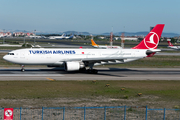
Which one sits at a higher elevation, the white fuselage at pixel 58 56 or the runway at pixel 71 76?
the white fuselage at pixel 58 56

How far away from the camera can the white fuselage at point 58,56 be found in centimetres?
4650

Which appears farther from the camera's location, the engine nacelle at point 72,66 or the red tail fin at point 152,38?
the red tail fin at point 152,38

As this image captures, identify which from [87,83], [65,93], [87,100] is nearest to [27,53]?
[87,83]

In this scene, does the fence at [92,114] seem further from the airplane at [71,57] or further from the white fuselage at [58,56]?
the white fuselage at [58,56]

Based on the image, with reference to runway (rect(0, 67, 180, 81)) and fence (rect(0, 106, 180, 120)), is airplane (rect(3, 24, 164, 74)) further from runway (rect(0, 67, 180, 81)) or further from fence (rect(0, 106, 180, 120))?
fence (rect(0, 106, 180, 120))

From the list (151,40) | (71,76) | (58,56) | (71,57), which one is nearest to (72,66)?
(71,76)

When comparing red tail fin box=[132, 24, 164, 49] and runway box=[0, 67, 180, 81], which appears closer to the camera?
runway box=[0, 67, 180, 81]

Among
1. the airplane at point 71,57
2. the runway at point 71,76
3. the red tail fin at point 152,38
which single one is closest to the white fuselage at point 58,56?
the airplane at point 71,57

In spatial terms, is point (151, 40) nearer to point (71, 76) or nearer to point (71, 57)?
point (71, 57)

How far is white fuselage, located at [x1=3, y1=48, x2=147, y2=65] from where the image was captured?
46500 millimetres

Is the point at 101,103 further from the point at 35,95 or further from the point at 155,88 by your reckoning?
the point at 155,88

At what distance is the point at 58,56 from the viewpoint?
47.8m

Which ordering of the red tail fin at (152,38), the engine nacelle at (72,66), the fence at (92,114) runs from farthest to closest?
the red tail fin at (152,38) < the engine nacelle at (72,66) < the fence at (92,114)

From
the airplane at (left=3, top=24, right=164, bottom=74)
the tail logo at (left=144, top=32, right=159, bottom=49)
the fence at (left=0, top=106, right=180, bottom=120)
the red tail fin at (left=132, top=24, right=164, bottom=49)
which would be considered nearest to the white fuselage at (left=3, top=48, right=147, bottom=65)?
the airplane at (left=3, top=24, right=164, bottom=74)
